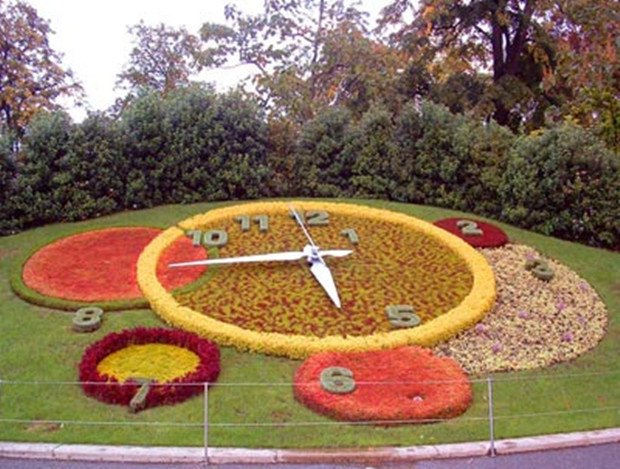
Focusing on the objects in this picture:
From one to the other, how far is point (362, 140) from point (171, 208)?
4990mm

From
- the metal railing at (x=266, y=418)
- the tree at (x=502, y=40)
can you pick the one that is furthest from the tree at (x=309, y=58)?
the metal railing at (x=266, y=418)

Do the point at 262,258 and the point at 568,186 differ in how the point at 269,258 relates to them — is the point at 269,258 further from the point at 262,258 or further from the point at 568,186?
the point at 568,186

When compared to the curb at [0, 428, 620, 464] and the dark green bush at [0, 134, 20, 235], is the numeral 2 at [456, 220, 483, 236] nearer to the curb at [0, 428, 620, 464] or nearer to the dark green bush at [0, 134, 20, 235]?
the curb at [0, 428, 620, 464]

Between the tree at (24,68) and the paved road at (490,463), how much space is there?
1764cm

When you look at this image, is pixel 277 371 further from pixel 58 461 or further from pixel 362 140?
pixel 362 140

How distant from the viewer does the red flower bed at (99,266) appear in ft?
40.9

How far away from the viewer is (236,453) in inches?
312

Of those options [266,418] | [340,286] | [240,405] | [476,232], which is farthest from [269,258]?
[476,232]

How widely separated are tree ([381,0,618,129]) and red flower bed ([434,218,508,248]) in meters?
7.22

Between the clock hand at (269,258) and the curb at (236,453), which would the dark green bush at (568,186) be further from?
the curb at (236,453)

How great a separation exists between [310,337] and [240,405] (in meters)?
1.99

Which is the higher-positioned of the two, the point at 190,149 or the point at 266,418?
the point at 190,149

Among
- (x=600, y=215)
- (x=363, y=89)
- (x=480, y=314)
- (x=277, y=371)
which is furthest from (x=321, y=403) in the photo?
(x=363, y=89)

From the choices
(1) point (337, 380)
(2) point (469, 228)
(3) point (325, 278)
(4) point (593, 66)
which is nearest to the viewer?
(1) point (337, 380)
